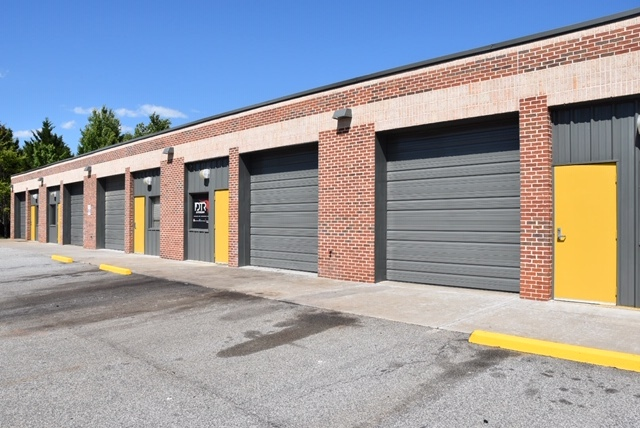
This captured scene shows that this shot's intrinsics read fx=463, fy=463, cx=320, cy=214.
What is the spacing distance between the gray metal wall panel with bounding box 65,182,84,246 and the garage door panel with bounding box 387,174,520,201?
21.3m

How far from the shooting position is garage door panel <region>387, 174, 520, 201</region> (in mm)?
9531

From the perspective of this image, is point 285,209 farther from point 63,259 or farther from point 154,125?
point 154,125

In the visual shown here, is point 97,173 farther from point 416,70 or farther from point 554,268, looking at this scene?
point 554,268

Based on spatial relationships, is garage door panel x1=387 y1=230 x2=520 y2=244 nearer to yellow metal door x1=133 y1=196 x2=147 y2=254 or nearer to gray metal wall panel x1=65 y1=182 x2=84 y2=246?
yellow metal door x1=133 y1=196 x2=147 y2=254

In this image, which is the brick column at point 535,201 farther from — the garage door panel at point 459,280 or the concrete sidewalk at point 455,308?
the garage door panel at point 459,280

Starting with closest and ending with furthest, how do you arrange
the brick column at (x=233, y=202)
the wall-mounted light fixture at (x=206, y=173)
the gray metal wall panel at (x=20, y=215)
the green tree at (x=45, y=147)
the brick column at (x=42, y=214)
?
the brick column at (x=233, y=202), the wall-mounted light fixture at (x=206, y=173), the brick column at (x=42, y=214), the gray metal wall panel at (x=20, y=215), the green tree at (x=45, y=147)

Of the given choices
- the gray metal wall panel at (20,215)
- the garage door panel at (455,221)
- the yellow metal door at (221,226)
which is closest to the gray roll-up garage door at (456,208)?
the garage door panel at (455,221)

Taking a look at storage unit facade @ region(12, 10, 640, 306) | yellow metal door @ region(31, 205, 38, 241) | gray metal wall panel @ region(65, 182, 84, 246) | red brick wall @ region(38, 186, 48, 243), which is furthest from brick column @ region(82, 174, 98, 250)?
yellow metal door @ region(31, 205, 38, 241)

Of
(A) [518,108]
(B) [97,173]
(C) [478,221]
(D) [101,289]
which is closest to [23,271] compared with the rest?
(D) [101,289]

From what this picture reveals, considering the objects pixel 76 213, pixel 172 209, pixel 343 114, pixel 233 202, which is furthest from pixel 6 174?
pixel 343 114

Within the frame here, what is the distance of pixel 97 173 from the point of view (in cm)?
2328

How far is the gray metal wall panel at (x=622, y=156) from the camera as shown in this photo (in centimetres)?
784

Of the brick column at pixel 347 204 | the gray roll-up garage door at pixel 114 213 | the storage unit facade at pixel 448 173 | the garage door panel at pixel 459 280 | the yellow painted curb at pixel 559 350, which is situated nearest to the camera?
the yellow painted curb at pixel 559 350

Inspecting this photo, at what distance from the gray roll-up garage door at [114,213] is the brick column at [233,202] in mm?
9617
